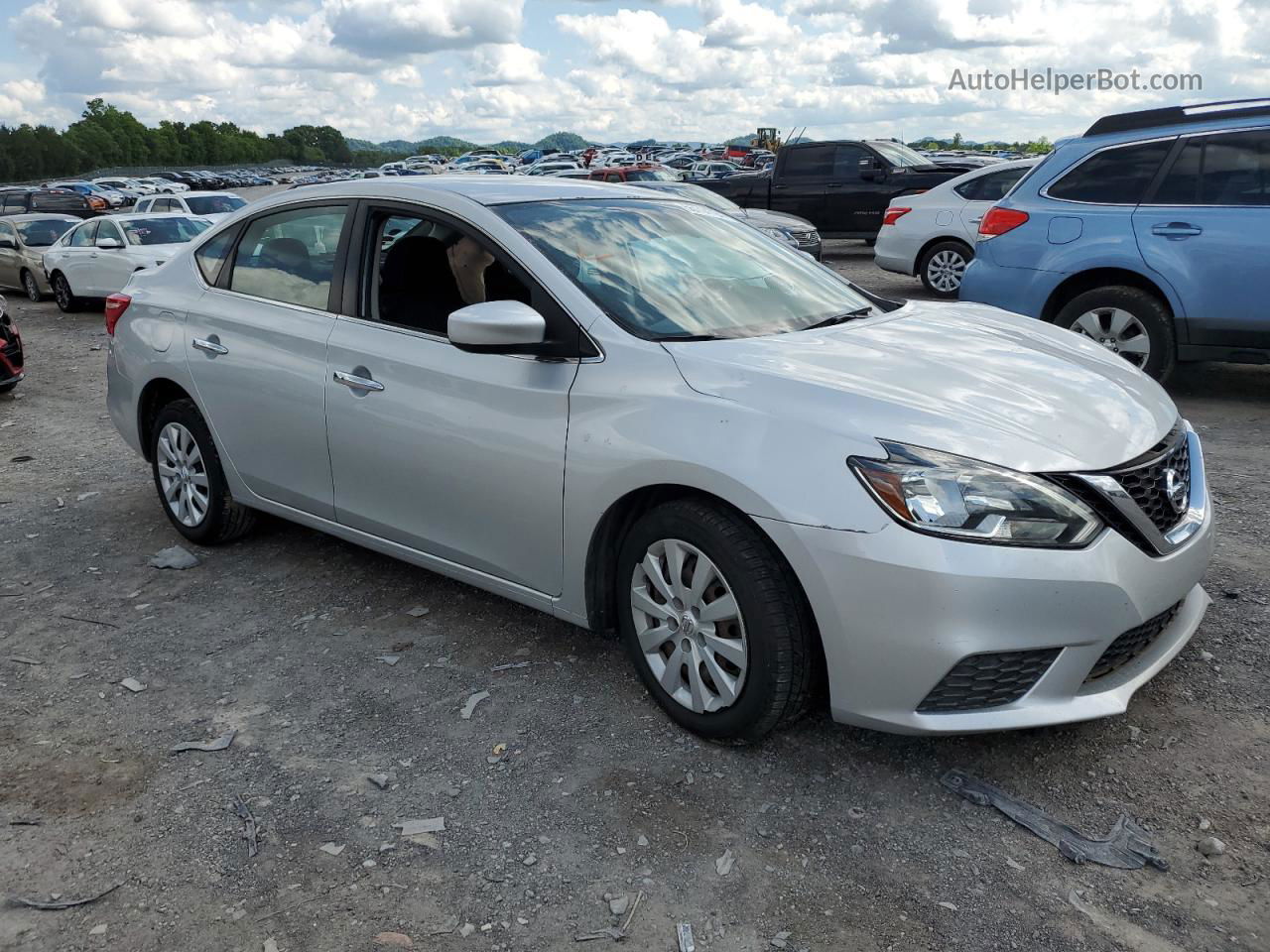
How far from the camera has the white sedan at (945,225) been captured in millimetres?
13117

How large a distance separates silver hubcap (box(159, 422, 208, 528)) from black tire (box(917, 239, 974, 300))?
32.7ft

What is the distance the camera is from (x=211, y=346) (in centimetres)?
486

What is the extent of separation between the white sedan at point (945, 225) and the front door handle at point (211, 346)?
1013 cm

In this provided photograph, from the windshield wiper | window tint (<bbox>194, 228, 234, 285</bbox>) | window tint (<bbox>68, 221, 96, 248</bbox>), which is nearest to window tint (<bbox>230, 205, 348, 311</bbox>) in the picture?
window tint (<bbox>194, 228, 234, 285</bbox>)

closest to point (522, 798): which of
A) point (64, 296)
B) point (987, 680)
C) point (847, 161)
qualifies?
point (987, 680)

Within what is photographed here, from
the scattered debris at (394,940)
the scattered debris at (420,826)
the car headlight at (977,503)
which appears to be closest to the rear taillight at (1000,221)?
the car headlight at (977,503)

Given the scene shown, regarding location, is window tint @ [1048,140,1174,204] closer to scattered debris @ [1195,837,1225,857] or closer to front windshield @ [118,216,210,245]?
scattered debris @ [1195,837,1225,857]

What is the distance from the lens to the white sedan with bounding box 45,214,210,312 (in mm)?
14852

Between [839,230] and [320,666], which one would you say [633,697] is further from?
[839,230]

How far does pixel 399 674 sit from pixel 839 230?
627 inches

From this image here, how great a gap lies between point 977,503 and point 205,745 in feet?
8.12

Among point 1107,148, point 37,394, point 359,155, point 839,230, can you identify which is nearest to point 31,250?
point 37,394

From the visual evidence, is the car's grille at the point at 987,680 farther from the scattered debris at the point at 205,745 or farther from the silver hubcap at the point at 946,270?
the silver hubcap at the point at 946,270

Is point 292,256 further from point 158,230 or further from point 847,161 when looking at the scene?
point 847,161
